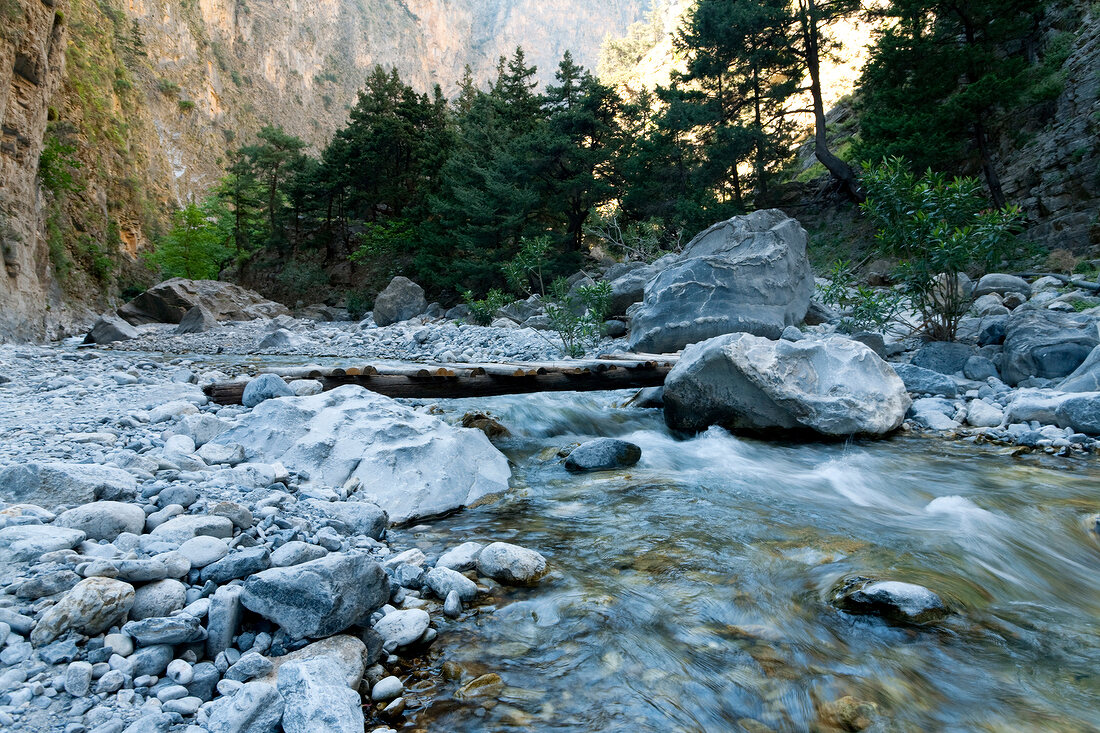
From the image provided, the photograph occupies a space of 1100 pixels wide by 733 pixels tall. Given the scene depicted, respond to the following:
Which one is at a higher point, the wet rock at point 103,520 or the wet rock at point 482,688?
the wet rock at point 103,520

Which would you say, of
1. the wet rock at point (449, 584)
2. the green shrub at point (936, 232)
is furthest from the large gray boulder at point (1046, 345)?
the wet rock at point (449, 584)

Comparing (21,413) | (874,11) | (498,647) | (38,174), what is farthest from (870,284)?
(38,174)

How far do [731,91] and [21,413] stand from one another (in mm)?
19995

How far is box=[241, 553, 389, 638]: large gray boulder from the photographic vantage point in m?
1.85

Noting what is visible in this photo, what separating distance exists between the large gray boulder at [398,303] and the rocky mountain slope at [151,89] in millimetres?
8502

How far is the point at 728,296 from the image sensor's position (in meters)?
9.61

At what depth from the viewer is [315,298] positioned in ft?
82.4

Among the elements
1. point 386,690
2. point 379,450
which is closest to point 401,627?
point 386,690

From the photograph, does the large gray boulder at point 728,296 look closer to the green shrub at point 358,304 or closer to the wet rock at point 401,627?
the wet rock at point 401,627

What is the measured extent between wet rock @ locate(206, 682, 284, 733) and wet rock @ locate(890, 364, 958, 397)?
6.44 metres

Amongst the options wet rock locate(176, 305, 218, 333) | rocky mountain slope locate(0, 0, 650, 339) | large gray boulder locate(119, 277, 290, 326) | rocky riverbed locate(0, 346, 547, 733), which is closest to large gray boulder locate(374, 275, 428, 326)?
large gray boulder locate(119, 277, 290, 326)

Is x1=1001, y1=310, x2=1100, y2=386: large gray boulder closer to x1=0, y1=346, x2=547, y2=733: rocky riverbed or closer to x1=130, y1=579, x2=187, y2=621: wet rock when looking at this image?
x1=0, y1=346, x2=547, y2=733: rocky riverbed

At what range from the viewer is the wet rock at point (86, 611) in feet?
5.25

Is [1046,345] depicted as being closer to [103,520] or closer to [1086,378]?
[1086,378]
